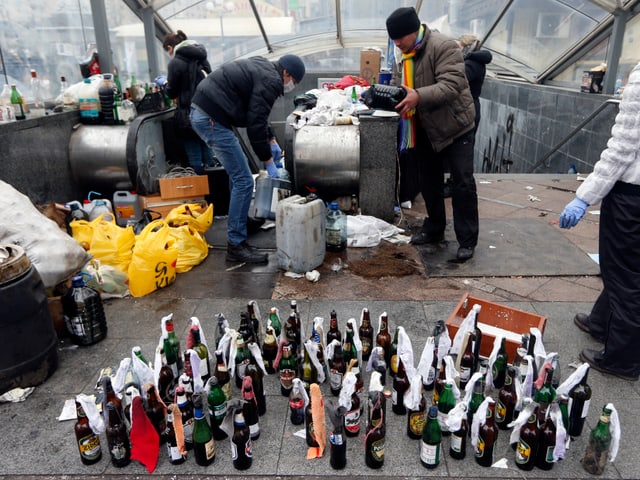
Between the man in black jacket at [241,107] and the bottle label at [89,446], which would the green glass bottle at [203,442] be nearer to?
the bottle label at [89,446]

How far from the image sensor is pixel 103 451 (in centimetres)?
272

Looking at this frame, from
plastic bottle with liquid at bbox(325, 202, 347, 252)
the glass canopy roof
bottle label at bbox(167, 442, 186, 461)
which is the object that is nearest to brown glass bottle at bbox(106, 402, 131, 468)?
bottle label at bbox(167, 442, 186, 461)

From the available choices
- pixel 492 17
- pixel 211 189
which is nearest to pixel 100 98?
pixel 211 189

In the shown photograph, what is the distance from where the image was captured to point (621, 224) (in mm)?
2998

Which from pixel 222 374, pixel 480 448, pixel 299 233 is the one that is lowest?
pixel 480 448

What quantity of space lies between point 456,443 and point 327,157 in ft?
12.7

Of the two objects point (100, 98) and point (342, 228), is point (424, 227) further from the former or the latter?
point (100, 98)

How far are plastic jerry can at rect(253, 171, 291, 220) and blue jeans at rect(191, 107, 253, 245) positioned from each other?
1.50 feet

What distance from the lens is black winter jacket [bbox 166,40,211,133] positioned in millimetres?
6352

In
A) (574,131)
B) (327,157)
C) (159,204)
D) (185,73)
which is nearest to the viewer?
(327,157)

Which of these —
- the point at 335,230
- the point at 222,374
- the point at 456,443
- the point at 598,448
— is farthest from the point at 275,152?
the point at 598,448

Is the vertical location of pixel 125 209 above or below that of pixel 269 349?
above

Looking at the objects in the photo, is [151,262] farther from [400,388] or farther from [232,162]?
[400,388]

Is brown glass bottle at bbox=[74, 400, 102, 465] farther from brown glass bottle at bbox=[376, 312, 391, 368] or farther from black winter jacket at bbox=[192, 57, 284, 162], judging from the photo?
black winter jacket at bbox=[192, 57, 284, 162]
